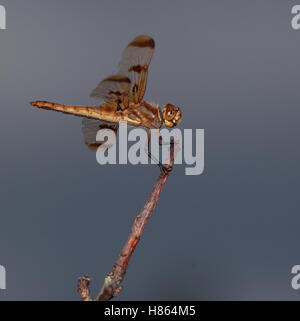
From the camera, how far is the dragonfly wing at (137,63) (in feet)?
11.3

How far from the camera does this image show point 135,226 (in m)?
3.38

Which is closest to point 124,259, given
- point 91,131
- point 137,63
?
point 91,131

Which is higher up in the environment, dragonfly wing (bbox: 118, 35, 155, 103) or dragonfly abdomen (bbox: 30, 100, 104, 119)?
dragonfly wing (bbox: 118, 35, 155, 103)

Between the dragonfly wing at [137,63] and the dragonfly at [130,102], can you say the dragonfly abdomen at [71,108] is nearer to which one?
the dragonfly at [130,102]

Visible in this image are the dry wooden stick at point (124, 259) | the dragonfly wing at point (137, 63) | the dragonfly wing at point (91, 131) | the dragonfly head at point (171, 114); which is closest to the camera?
the dry wooden stick at point (124, 259)

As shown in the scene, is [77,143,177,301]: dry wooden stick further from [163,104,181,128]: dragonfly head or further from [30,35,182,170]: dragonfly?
[163,104,181,128]: dragonfly head

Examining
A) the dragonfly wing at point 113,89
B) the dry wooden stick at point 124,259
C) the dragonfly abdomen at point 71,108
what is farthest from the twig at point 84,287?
the dragonfly wing at point 113,89

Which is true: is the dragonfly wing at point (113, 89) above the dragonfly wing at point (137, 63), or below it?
below

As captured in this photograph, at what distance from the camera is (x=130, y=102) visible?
3.69 metres

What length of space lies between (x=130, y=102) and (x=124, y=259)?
45.4 inches

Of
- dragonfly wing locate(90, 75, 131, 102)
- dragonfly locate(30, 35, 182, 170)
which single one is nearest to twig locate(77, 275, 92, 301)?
dragonfly locate(30, 35, 182, 170)

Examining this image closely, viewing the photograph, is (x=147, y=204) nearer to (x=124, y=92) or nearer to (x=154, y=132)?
(x=154, y=132)

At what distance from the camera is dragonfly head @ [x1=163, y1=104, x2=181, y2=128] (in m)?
3.61
